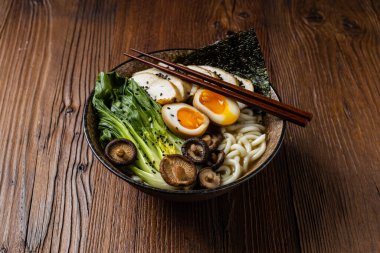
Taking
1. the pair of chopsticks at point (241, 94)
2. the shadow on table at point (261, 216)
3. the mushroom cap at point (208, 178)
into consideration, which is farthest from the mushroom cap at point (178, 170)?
the pair of chopsticks at point (241, 94)

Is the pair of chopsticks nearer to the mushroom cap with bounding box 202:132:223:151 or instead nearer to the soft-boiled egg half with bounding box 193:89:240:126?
the soft-boiled egg half with bounding box 193:89:240:126

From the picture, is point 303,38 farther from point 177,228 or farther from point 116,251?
point 116,251

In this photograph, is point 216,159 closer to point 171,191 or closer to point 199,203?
point 199,203

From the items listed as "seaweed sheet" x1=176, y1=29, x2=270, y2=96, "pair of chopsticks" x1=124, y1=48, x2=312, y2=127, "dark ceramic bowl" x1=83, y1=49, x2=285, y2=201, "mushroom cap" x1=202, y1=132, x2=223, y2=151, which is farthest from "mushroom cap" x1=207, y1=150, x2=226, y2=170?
"seaweed sheet" x1=176, y1=29, x2=270, y2=96

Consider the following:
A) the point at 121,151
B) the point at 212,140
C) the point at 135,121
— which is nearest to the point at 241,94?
the point at 212,140

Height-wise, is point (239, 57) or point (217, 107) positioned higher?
point (239, 57)

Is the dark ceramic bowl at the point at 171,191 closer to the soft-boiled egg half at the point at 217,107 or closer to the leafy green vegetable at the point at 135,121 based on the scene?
the leafy green vegetable at the point at 135,121
